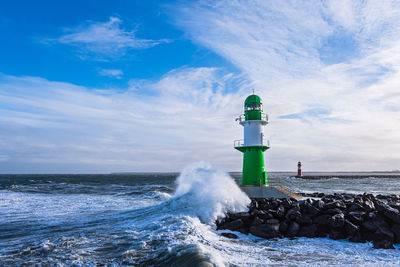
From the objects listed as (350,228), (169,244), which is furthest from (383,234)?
(169,244)

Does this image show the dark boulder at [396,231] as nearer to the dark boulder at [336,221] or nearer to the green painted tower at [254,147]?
the dark boulder at [336,221]

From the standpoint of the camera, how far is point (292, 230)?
8.76 m

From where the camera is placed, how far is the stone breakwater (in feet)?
26.2

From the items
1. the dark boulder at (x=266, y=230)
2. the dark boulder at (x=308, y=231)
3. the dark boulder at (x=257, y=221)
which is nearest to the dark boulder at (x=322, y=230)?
the dark boulder at (x=308, y=231)

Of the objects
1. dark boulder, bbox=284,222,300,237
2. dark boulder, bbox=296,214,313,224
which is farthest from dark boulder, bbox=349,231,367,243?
dark boulder, bbox=284,222,300,237

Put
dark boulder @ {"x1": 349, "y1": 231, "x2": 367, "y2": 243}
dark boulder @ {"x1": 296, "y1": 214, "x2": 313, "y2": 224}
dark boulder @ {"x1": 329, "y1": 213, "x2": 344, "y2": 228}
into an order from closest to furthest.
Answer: dark boulder @ {"x1": 349, "y1": 231, "x2": 367, "y2": 243}
dark boulder @ {"x1": 329, "y1": 213, "x2": 344, "y2": 228}
dark boulder @ {"x1": 296, "y1": 214, "x2": 313, "y2": 224}

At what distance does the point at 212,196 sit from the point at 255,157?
11.2 ft

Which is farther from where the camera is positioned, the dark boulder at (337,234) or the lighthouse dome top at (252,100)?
the lighthouse dome top at (252,100)

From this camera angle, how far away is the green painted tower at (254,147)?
45.5 feet

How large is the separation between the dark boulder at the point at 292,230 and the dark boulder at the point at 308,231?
0.39ft

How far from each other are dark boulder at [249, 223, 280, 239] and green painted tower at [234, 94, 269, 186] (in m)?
4.98

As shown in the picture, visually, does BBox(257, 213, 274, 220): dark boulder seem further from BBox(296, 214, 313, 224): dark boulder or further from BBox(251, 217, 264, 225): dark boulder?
BBox(296, 214, 313, 224): dark boulder

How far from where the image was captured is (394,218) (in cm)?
836

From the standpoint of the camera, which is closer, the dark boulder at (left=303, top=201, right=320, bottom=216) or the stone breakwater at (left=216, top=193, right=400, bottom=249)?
the stone breakwater at (left=216, top=193, right=400, bottom=249)
